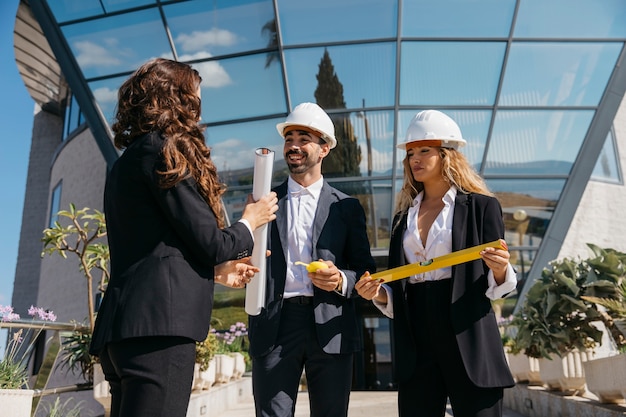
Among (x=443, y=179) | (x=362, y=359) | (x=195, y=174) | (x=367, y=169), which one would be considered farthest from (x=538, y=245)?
(x=195, y=174)

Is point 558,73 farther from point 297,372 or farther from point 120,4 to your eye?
point 297,372

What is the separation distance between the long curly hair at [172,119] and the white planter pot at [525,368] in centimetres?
597

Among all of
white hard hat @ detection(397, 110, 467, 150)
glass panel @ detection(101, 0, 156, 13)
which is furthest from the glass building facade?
white hard hat @ detection(397, 110, 467, 150)

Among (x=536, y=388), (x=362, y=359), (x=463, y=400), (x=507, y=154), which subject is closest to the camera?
(x=463, y=400)

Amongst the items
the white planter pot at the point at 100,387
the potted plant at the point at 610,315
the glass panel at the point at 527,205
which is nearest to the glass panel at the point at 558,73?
the glass panel at the point at 527,205

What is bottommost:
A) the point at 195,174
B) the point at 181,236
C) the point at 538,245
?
the point at 181,236

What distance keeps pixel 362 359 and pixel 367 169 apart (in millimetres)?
5261

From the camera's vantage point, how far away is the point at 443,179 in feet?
9.08

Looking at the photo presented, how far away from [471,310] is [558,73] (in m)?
9.91

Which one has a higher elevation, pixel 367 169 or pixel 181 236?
pixel 367 169

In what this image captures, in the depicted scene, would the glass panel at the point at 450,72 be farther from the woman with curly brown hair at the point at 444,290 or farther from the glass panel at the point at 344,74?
the woman with curly brown hair at the point at 444,290

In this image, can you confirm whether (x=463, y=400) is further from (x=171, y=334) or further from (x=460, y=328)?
(x=171, y=334)

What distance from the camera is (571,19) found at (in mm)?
10594

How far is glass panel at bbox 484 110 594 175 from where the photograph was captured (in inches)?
450
